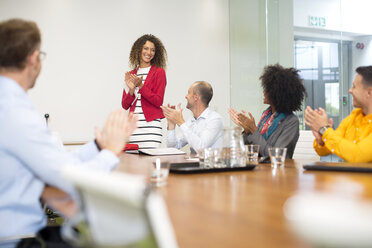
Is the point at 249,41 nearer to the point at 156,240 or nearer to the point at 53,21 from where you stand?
the point at 53,21

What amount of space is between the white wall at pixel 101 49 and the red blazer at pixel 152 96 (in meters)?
1.72

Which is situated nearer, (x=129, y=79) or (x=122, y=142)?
(x=122, y=142)

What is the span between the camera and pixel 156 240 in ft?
2.33

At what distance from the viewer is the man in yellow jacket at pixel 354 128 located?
236 centimetres

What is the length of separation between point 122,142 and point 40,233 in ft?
1.32

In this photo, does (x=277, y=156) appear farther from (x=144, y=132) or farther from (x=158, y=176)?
(x=144, y=132)

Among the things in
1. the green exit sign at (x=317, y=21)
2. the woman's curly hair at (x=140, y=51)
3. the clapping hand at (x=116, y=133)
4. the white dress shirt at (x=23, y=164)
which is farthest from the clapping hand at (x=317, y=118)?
the green exit sign at (x=317, y=21)

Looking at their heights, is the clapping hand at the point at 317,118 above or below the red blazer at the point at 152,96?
below

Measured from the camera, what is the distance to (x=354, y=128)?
8.70 ft

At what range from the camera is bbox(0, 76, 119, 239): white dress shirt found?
1332 millimetres

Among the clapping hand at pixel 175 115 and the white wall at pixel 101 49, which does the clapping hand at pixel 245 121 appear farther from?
the white wall at pixel 101 49

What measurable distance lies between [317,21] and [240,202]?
4.39 m

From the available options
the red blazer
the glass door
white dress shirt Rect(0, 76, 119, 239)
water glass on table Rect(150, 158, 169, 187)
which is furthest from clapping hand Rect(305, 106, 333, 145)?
the glass door

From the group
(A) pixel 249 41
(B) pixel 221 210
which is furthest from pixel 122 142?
(A) pixel 249 41
